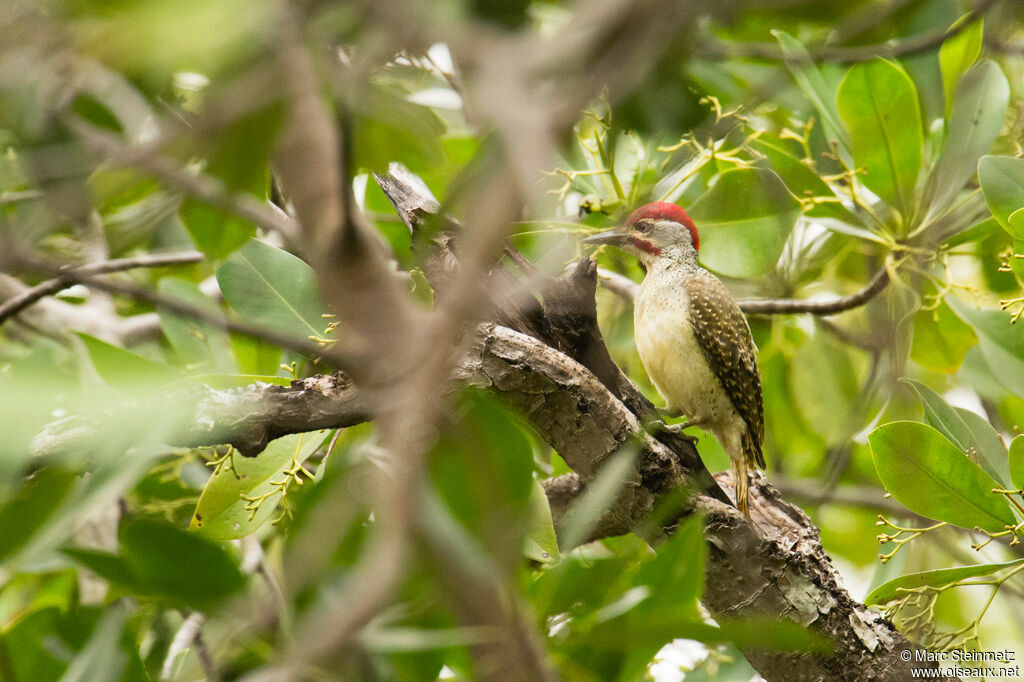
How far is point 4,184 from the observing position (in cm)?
149

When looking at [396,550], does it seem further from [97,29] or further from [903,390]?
[903,390]

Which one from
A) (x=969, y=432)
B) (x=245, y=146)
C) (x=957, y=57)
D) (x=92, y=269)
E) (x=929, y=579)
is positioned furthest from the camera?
(x=957, y=57)

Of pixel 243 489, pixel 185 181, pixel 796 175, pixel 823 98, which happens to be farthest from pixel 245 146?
pixel 823 98

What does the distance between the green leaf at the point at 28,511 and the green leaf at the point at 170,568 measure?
0.17 m

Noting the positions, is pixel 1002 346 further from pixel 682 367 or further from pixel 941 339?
pixel 682 367

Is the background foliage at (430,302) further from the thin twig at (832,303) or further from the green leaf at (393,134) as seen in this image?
the thin twig at (832,303)

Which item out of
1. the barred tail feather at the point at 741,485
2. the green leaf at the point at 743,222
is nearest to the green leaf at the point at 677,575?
the barred tail feather at the point at 741,485

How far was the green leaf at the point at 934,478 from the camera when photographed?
2.30 m

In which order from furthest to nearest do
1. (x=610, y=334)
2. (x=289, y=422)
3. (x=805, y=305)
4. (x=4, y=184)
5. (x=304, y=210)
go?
(x=610, y=334) < (x=805, y=305) < (x=289, y=422) < (x=4, y=184) < (x=304, y=210)

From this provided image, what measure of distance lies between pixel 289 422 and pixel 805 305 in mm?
2141

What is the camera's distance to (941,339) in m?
3.43

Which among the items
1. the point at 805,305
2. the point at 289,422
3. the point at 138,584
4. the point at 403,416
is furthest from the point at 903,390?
the point at 403,416

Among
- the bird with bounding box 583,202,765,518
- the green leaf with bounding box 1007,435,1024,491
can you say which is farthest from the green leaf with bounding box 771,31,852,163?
the green leaf with bounding box 1007,435,1024,491

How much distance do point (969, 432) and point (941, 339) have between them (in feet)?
2.90
